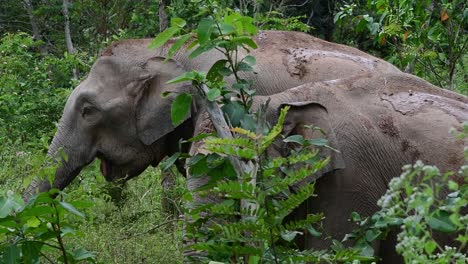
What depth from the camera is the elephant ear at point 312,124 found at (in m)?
5.36

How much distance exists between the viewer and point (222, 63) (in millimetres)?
4594

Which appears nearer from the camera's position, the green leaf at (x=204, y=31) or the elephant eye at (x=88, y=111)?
the green leaf at (x=204, y=31)

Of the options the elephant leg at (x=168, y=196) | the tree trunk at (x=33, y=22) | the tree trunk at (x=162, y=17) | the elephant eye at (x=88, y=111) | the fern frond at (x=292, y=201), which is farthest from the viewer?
the tree trunk at (x=33, y=22)

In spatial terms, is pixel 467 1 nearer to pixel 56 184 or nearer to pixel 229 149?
pixel 56 184

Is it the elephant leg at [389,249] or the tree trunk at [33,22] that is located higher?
the elephant leg at [389,249]

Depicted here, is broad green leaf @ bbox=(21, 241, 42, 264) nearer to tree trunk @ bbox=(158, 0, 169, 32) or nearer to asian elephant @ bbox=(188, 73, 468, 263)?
asian elephant @ bbox=(188, 73, 468, 263)

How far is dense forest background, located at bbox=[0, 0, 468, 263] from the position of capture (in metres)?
6.29

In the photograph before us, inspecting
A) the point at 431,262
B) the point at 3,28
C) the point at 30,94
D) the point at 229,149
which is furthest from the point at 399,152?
the point at 3,28

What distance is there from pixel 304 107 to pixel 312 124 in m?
0.12

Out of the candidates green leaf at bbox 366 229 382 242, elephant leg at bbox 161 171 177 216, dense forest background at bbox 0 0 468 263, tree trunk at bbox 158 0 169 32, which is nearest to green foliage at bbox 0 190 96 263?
dense forest background at bbox 0 0 468 263

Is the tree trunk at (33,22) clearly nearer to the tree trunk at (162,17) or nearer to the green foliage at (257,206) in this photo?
the tree trunk at (162,17)

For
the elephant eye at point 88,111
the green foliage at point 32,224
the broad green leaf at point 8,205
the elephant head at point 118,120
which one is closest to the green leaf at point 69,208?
the green foliage at point 32,224

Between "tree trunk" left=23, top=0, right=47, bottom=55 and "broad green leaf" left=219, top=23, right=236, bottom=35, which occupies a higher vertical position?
"broad green leaf" left=219, top=23, right=236, bottom=35

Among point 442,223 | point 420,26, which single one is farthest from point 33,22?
point 442,223
